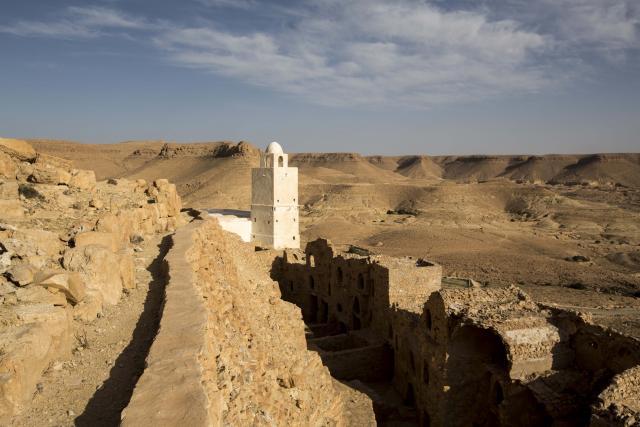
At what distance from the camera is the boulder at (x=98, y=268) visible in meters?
7.11

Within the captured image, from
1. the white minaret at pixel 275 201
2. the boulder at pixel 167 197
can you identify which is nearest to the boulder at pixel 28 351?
the boulder at pixel 167 197

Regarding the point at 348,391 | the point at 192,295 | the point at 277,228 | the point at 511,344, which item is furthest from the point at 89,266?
the point at 277,228

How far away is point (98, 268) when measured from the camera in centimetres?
728

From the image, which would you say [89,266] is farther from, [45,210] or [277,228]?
[277,228]

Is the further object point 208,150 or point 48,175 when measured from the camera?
point 208,150

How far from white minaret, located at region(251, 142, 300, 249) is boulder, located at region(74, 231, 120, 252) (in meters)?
19.7

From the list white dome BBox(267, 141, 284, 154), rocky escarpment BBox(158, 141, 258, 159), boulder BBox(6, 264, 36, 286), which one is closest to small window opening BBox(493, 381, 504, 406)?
boulder BBox(6, 264, 36, 286)

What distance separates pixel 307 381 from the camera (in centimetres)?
770

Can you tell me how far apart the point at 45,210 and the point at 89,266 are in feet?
13.3

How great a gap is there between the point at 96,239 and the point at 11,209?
2.22 m

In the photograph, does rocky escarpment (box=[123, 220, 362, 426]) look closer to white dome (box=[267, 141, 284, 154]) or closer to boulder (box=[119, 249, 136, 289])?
boulder (box=[119, 249, 136, 289])

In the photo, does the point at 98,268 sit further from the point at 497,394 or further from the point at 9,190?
the point at 497,394

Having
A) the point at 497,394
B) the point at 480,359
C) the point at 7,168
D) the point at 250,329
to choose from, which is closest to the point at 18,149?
the point at 7,168

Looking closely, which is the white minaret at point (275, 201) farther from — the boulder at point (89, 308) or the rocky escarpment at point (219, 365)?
the boulder at point (89, 308)
